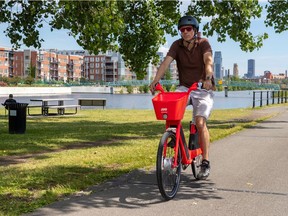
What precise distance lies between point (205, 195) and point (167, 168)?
0.61 m

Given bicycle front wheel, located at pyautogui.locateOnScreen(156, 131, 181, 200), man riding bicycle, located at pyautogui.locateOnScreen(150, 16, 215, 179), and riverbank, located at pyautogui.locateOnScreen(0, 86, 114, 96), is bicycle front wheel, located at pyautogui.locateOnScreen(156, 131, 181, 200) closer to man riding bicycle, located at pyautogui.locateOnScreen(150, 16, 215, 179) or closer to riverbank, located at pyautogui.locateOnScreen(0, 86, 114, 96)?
man riding bicycle, located at pyautogui.locateOnScreen(150, 16, 215, 179)

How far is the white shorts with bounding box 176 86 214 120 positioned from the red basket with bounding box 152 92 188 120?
1.96 feet

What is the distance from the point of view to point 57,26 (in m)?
11.4

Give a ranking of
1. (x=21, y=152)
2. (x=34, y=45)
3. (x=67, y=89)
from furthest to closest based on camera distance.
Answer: (x=67, y=89)
(x=34, y=45)
(x=21, y=152)

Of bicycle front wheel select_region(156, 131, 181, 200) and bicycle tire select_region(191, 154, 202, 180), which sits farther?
bicycle tire select_region(191, 154, 202, 180)

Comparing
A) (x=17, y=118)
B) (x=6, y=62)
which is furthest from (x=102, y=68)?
(x=17, y=118)

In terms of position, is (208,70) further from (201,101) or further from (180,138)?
(180,138)

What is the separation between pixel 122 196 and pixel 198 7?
10757 mm

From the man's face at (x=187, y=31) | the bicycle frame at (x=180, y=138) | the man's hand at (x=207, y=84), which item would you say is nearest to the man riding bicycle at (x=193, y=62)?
the man's face at (x=187, y=31)

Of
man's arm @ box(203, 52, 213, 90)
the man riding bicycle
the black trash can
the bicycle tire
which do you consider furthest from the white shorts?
the black trash can

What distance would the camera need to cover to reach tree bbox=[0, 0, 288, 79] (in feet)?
29.3

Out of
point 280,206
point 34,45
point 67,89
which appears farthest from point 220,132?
point 67,89

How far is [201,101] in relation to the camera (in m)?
5.10

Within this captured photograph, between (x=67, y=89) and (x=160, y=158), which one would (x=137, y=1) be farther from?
(x=67, y=89)
